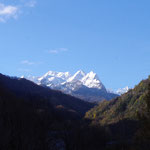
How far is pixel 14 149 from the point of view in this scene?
113ft

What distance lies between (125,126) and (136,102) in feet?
180

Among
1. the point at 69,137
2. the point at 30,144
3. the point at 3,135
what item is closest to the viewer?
the point at 3,135

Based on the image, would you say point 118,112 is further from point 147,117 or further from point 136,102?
point 147,117

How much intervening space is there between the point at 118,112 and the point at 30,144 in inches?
5828

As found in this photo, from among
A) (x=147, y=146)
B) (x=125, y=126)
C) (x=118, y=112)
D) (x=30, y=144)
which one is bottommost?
(x=147, y=146)

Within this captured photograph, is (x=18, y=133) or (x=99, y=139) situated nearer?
(x=18, y=133)

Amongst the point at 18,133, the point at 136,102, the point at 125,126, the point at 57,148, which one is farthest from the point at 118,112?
the point at 18,133

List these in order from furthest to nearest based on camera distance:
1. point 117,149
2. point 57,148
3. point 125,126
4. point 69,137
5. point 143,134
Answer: point 125,126, point 69,137, point 117,149, point 57,148, point 143,134

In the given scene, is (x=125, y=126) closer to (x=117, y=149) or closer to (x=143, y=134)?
(x=117, y=149)

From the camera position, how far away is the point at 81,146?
204ft

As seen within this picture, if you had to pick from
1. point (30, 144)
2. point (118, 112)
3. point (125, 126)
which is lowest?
point (30, 144)

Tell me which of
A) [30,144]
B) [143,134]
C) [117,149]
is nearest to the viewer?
[143,134]

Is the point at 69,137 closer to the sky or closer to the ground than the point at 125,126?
closer to the ground

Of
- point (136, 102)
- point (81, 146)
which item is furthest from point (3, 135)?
point (136, 102)
